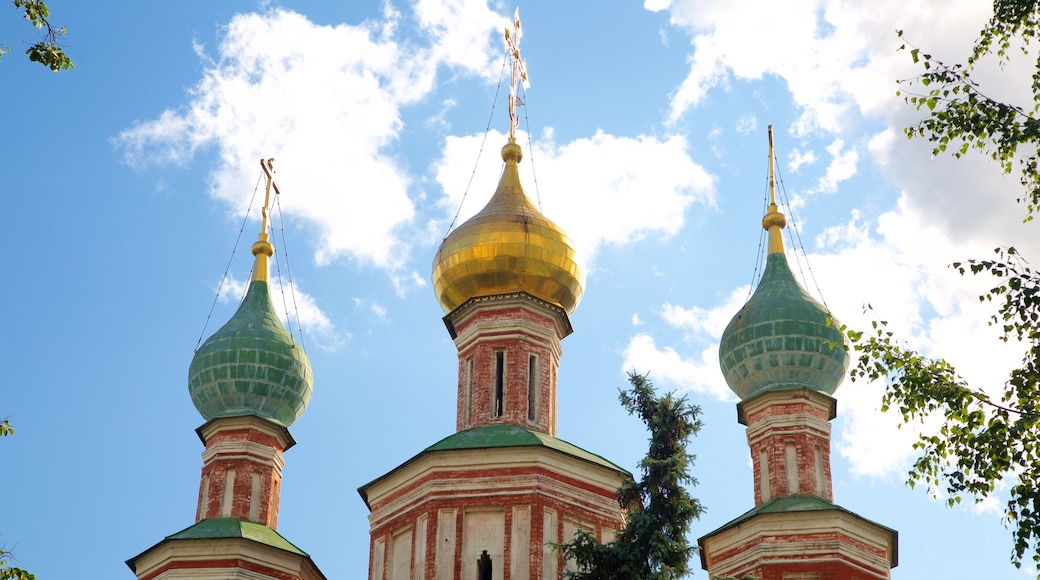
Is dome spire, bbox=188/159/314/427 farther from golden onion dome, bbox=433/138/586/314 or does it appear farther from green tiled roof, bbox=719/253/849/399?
green tiled roof, bbox=719/253/849/399

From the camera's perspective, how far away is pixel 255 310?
23.8 metres

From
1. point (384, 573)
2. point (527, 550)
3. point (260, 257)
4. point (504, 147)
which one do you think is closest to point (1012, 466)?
point (527, 550)

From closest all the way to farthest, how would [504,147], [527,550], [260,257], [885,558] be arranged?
[527,550]
[885,558]
[504,147]
[260,257]

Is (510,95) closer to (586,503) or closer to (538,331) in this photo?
(538,331)

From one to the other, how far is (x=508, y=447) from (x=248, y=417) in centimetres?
501

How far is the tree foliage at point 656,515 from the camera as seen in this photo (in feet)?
51.0

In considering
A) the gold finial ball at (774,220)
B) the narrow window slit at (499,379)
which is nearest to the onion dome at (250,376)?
the narrow window slit at (499,379)

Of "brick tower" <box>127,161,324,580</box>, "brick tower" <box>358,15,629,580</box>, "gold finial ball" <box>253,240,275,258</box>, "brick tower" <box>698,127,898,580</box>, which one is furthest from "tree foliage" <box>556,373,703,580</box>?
"gold finial ball" <box>253,240,275,258</box>

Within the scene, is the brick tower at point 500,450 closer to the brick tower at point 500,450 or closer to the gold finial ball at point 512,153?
the brick tower at point 500,450

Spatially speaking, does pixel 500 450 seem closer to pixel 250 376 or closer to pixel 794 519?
pixel 794 519

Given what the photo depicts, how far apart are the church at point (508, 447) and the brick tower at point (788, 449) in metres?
0.02

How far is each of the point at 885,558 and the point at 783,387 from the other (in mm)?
2860

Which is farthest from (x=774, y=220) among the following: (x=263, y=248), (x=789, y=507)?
(x=263, y=248)

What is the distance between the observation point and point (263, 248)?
25.3 m
